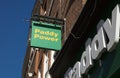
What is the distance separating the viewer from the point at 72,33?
10.6 meters

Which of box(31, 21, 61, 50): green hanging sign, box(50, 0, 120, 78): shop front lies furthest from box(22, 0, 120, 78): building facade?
box(31, 21, 61, 50): green hanging sign

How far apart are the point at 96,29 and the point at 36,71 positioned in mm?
11488

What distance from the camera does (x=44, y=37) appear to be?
1320 cm

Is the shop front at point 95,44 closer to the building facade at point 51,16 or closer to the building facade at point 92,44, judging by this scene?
the building facade at point 92,44

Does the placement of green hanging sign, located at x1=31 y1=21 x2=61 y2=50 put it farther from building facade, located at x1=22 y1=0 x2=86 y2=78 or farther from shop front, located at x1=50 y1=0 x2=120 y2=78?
shop front, located at x1=50 y1=0 x2=120 y2=78

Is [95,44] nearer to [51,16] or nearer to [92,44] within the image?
[92,44]

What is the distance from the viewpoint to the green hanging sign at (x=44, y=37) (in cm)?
1313

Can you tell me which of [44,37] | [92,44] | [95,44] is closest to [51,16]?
[44,37]

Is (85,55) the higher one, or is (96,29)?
(96,29)

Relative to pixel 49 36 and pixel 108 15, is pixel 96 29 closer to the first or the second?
pixel 108 15

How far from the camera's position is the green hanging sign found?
1313cm

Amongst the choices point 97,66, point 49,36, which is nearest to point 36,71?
point 49,36

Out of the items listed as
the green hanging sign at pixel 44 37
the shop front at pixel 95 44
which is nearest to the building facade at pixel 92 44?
the shop front at pixel 95 44

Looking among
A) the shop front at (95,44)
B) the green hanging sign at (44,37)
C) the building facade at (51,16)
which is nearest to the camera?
the shop front at (95,44)
